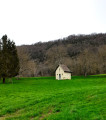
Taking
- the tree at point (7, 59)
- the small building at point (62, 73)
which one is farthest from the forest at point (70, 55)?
the tree at point (7, 59)

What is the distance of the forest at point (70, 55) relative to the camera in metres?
63.6

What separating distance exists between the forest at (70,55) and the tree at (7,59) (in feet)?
49.9

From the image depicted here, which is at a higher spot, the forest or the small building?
the forest

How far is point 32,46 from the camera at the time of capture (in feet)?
329

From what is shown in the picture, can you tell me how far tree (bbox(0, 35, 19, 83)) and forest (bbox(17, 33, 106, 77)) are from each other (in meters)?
15.2

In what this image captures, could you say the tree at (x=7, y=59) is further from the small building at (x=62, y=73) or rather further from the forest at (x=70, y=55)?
the small building at (x=62, y=73)

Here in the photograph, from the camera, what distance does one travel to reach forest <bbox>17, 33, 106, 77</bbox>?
209ft

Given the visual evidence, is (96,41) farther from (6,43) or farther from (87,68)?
(6,43)

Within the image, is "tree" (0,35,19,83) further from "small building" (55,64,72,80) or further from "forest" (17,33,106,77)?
"small building" (55,64,72,80)

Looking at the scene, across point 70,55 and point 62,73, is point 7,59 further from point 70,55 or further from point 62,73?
point 70,55

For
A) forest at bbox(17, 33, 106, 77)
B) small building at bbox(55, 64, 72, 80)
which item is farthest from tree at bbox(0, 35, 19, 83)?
small building at bbox(55, 64, 72, 80)

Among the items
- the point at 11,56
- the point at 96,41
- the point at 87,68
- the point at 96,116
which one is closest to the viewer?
the point at 96,116

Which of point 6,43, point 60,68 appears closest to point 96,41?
point 60,68

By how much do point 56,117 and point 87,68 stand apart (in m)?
55.1
